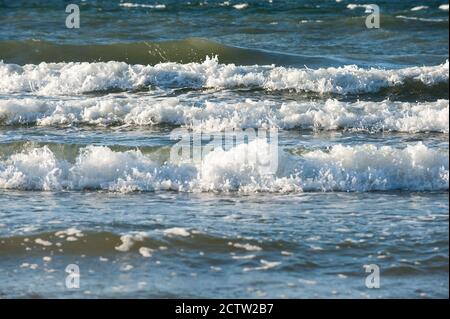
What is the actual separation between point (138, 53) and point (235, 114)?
6.32 metres

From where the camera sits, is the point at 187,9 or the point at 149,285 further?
the point at 187,9

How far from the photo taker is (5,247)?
837 centimetres

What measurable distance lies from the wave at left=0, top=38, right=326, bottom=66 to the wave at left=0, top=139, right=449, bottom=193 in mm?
7683

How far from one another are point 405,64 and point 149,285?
11.6 meters

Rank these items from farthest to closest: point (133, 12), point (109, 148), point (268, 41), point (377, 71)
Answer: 1. point (133, 12)
2. point (268, 41)
3. point (377, 71)
4. point (109, 148)

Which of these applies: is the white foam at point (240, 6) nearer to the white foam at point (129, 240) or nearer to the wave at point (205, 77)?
the wave at point (205, 77)

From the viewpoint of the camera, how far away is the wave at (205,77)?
16250 mm

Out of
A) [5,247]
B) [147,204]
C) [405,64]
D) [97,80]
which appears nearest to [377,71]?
[405,64]

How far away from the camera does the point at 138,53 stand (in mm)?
19859

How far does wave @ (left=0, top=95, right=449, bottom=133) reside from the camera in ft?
44.4

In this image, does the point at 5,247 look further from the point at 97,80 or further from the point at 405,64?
the point at 405,64
